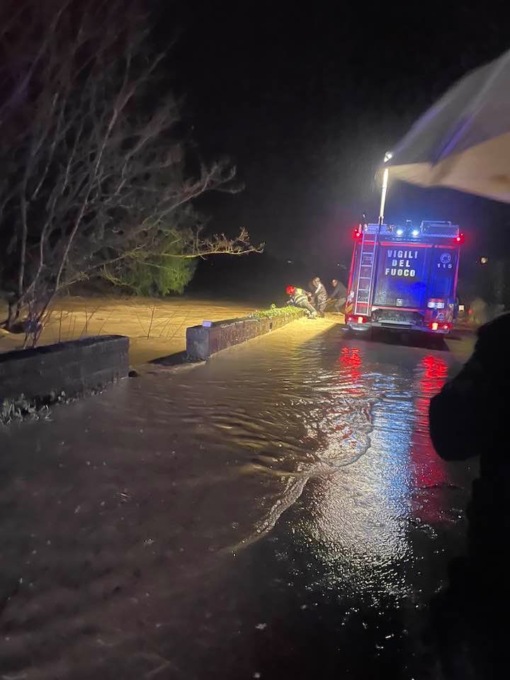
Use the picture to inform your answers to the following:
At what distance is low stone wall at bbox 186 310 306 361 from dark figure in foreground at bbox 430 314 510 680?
28.9 ft

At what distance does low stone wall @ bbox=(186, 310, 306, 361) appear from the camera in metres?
10.8

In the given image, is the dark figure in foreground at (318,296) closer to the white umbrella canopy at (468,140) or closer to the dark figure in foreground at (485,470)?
the white umbrella canopy at (468,140)

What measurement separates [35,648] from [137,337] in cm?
1157

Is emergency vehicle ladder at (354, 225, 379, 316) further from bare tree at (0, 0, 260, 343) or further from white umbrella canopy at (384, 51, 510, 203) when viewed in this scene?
white umbrella canopy at (384, 51, 510, 203)

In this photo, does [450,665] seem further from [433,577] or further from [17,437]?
[17,437]

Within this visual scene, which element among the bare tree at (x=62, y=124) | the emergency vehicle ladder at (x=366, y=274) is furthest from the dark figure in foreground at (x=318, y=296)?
the bare tree at (x=62, y=124)

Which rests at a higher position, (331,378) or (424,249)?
(424,249)

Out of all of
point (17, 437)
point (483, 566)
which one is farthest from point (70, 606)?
point (17, 437)

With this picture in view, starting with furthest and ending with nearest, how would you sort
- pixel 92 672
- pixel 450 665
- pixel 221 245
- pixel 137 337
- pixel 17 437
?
pixel 221 245 → pixel 137 337 → pixel 17 437 → pixel 92 672 → pixel 450 665

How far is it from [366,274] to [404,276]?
3.17 ft

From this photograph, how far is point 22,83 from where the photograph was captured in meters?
10.2

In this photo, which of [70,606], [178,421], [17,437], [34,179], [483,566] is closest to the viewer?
[483,566]

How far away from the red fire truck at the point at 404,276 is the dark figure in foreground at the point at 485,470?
13324 mm

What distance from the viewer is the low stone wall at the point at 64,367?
6.33 m
